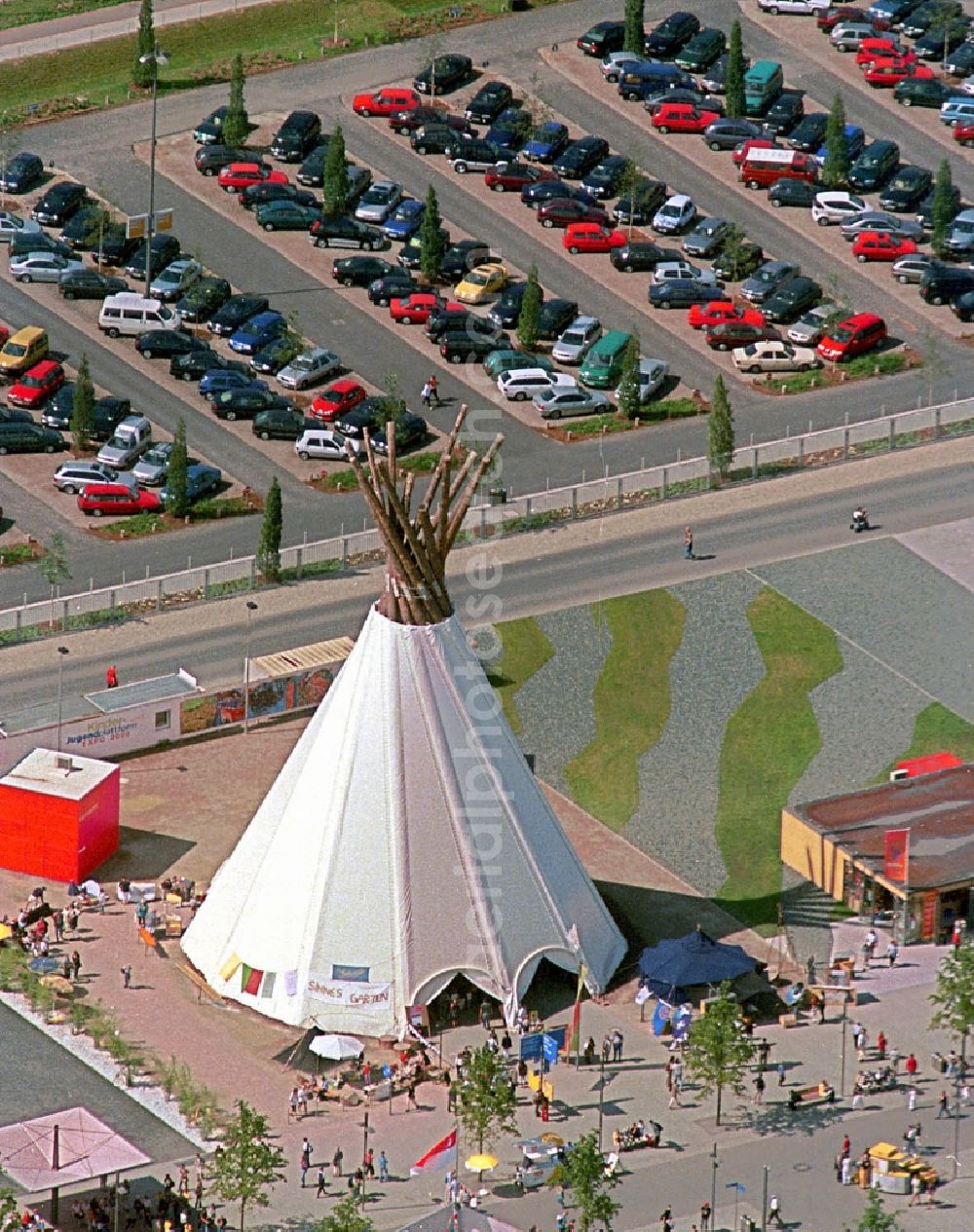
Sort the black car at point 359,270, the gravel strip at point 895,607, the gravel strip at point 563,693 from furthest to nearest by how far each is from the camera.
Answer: the black car at point 359,270 < the gravel strip at point 895,607 < the gravel strip at point 563,693

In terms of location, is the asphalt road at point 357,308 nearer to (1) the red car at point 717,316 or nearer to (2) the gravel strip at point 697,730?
(1) the red car at point 717,316

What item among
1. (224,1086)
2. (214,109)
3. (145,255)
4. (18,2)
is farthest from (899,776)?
(18,2)

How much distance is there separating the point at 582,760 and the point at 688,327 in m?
35.0

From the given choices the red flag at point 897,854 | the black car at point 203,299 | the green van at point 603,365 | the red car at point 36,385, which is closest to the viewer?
the red flag at point 897,854

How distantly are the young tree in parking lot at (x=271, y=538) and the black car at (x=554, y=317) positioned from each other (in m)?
20.5

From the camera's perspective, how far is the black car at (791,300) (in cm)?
14712

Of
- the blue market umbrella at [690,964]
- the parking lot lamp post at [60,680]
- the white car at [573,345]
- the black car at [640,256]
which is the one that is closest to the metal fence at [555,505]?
the parking lot lamp post at [60,680]

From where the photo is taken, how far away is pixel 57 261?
486ft

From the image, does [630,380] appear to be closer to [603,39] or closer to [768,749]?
[768,749]

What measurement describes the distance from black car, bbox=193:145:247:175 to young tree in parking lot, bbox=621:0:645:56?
66.8 ft

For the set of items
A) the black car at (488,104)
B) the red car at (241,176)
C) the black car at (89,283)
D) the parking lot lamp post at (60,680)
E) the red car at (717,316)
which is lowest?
the parking lot lamp post at (60,680)

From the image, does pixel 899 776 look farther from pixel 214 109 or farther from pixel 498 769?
pixel 214 109

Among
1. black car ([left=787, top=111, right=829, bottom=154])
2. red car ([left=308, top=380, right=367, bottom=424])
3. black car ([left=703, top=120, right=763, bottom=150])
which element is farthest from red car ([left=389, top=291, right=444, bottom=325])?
black car ([left=787, top=111, right=829, bottom=154])

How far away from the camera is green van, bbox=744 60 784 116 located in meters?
162
